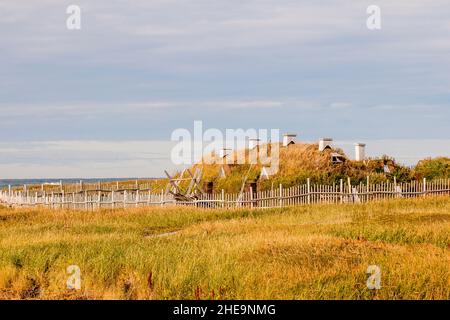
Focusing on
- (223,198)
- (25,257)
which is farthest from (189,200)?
(25,257)

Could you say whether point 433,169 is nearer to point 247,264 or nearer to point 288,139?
point 288,139

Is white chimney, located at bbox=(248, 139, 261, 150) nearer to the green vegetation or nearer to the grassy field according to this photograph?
the green vegetation

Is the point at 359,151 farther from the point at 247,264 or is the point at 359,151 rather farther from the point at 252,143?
the point at 247,264

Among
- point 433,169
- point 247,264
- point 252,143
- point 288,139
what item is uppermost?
point 288,139

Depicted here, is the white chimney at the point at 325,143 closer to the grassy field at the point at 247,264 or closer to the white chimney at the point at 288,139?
the white chimney at the point at 288,139

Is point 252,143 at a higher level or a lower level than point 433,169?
higher

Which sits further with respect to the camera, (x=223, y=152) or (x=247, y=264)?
(x=223, y=152)

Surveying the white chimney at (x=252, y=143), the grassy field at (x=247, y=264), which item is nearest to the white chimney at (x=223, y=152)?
the white chimney at (x=252, y=143)

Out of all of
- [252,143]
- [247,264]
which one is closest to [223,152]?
[252,143]

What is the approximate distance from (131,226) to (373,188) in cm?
1469

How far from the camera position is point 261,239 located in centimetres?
1473

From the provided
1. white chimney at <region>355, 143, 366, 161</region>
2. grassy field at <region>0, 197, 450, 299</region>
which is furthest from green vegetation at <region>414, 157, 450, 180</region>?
grassy field at <region>0, 197, 450, 299</region>
